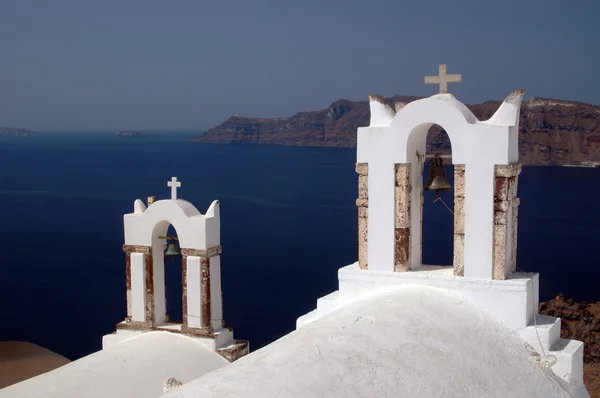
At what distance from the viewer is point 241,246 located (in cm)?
4369

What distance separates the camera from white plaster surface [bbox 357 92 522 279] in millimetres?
6949

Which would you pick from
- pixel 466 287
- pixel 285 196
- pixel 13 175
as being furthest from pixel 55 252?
pixel 13 175

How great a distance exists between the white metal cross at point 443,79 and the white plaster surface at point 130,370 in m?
3.98

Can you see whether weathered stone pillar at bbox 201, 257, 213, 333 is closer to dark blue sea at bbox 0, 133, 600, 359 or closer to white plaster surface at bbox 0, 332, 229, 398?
white plaster surface at bbox 0, 332, 229, 398

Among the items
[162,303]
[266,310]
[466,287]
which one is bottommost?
[266,310]

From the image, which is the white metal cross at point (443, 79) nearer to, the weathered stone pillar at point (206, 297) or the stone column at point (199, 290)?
the stone column at point (199, 290)

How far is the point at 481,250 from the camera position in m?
7.00

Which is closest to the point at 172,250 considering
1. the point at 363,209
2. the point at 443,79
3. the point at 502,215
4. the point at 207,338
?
the point at 207,338

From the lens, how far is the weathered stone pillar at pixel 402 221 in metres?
7.33

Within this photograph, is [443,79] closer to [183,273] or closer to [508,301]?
[508,301]

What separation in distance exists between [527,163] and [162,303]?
335 ft

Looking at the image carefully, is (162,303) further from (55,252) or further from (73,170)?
(73,170)

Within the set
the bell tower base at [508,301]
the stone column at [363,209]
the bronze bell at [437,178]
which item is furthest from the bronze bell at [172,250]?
the bronze bell at [437,178]

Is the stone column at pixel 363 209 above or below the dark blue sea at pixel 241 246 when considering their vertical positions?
above
